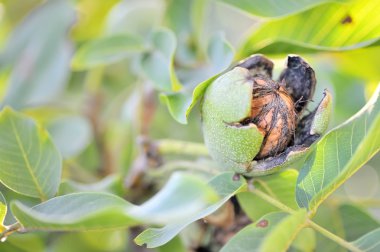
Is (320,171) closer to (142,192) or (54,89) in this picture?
(142,192)

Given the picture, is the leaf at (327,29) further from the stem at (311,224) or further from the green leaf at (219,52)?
the stem at (311,224)

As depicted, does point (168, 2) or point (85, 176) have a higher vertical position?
point (168, 2)

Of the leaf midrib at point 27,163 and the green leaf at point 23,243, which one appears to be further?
the green leaf at point 23,243

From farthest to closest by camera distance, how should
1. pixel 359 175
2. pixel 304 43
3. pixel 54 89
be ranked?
pixel 359 175, pixel 54 89, pixel 304 43

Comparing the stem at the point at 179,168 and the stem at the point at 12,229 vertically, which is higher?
the stem at the point at 12,229

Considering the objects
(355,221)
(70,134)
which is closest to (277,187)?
(355,221)

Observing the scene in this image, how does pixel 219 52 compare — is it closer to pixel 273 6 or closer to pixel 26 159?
pixel 273 6

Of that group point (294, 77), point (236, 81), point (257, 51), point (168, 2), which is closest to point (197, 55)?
point (168, 2)

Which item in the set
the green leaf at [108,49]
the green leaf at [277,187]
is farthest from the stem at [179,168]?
the green leaf at [108,49]
